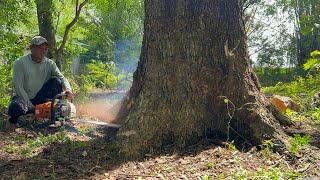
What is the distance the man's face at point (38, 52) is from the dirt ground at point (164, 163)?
6.28ft

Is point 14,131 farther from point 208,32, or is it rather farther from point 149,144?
point 208,32

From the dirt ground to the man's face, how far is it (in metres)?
1.91

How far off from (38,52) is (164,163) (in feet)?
10.1

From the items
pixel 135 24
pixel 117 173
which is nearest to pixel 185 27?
pixel 117 173

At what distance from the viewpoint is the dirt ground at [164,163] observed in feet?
8.66

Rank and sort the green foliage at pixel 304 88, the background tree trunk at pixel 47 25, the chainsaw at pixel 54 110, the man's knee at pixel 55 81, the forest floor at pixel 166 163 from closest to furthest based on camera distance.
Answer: the forest floor at pixel 166 163
the chainsaw at pixel 54 110
the man's knee at pixel 55 81
the green foliage at pixel 304 88
the background tree trunk at pixel 47 25

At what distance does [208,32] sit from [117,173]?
1.68 m

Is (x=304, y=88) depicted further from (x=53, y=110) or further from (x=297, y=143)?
(x=53, y=110)

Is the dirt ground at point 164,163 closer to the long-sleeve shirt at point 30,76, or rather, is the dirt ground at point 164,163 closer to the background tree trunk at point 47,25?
the long-sleeve shirt at point 30,76

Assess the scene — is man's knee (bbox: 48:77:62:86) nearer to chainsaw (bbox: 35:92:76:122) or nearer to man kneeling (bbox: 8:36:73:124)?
man kneeling (bbox: 8:36:73:124)

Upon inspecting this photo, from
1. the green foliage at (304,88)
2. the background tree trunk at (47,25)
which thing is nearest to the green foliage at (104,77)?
the background tree trunk at (47,25)

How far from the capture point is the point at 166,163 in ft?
9.36

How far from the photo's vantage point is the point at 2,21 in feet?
20.5

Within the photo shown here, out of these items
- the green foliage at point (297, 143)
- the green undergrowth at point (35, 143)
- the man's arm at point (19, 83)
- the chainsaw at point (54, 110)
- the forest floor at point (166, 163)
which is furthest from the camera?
the man's arm at point (19, 83)
